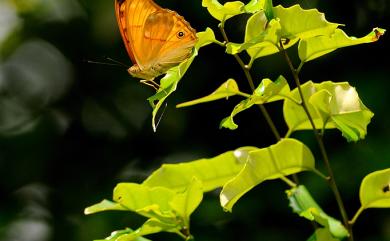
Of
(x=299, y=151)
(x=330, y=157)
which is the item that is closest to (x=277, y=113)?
(x=330, y=157)

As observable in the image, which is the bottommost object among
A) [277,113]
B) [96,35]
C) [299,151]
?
[277,113]

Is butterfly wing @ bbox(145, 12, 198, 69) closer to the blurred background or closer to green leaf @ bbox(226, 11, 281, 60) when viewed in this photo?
green leaf @ bbox(226, 11, 281, 60)

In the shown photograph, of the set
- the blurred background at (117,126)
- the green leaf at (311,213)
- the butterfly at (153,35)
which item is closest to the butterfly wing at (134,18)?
the butterfly at (153,35)

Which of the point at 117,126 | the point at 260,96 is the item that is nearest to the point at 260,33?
the point at 260,96

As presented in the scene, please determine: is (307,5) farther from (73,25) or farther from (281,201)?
(73,25)

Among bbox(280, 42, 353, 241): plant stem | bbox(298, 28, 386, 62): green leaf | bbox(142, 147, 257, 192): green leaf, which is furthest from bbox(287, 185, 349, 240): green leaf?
bbox(298, 28, 386, 62): green leaf
